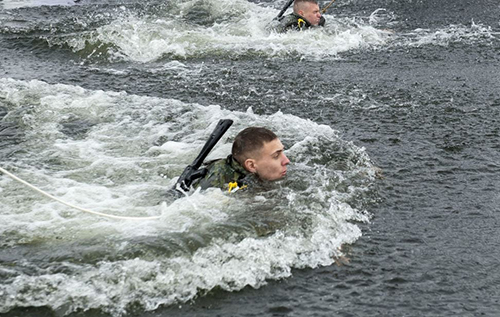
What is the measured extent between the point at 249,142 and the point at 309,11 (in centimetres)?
726

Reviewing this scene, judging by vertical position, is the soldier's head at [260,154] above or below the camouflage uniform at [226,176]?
above

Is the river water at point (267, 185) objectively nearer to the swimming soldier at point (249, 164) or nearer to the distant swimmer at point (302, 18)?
the swimming soldier at point (249, 164)

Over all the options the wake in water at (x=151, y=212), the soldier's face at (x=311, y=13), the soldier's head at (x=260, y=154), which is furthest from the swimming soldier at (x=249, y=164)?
the soldier's face at (x=311, y=13)

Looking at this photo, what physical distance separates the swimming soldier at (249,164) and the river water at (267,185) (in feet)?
0.49

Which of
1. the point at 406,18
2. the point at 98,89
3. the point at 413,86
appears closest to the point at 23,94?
the point at 98,89

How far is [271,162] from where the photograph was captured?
21.3 feet

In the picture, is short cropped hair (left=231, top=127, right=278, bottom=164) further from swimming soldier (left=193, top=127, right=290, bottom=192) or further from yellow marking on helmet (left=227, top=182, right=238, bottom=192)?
yellow marking on helmet (left=227, top=182, right=238, bottom=192)

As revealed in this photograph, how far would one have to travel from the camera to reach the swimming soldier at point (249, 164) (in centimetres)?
645

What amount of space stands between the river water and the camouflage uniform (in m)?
0.13

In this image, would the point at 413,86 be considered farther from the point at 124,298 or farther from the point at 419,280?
the point at 124,298

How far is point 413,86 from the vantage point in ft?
32.0

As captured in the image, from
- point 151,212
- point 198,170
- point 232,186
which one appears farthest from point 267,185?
point 151,212

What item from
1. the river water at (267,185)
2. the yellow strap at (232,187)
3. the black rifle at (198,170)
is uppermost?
the black rifle at (198,170)

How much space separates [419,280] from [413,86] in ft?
16.7
